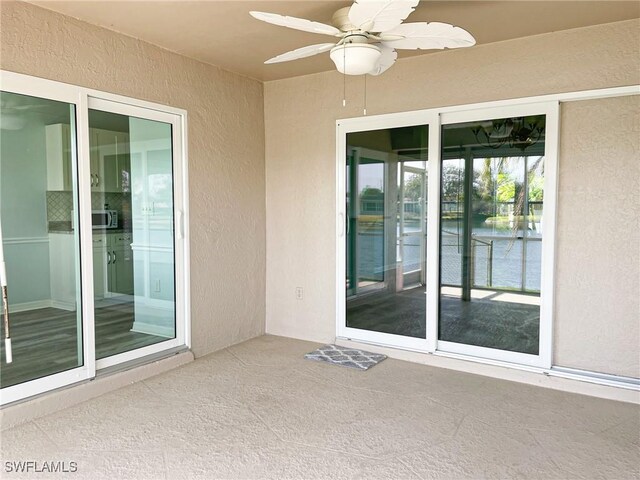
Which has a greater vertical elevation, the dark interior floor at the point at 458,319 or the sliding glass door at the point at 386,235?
the sliding glass door at the point at 386,235

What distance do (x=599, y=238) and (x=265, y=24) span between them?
2.73 m

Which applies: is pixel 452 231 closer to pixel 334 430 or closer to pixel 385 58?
pixel 385 58

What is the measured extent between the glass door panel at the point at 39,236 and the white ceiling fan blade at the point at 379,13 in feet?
6.63

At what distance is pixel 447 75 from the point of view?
12.4 ft

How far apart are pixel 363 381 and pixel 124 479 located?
179 cm

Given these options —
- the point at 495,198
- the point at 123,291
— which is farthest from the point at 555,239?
the point at 123,291

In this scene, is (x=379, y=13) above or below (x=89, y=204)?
above

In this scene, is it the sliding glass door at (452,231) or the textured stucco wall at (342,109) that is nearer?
the textured stucco wall at (342,109)

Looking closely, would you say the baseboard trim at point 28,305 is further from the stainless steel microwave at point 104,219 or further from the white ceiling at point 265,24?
the white ceiling at point 265,24

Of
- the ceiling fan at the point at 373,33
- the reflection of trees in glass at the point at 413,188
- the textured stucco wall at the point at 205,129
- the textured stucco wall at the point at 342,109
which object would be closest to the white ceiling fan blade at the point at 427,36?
the ceiling fan at the point at 373,33

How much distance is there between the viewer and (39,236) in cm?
302

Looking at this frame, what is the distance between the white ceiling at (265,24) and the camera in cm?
288

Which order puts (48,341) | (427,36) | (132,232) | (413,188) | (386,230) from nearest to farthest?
(427,36) < (48,341) < (132,232) < (413,188) < (386,230)

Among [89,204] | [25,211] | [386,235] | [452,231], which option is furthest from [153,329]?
[452,231]
